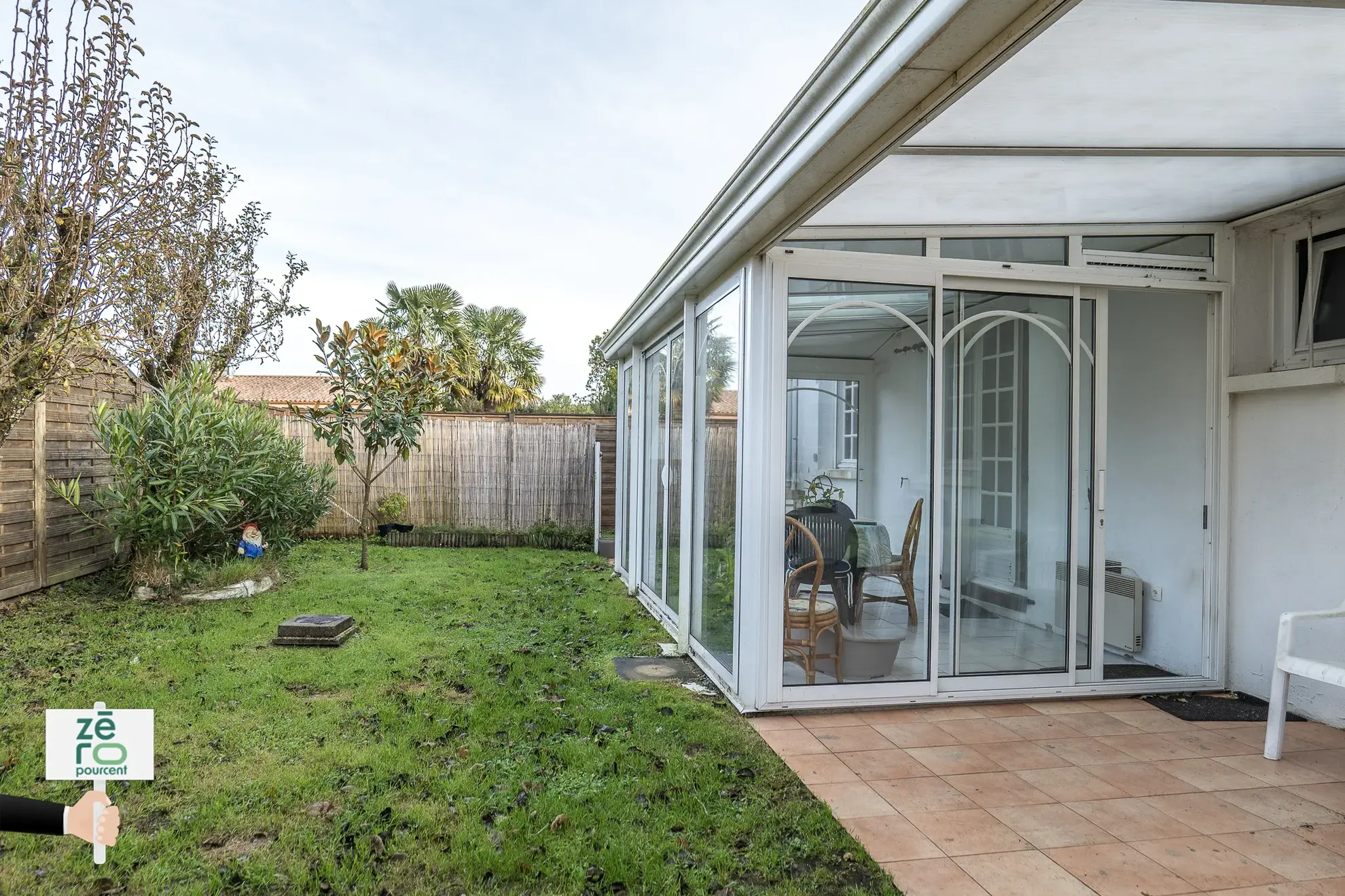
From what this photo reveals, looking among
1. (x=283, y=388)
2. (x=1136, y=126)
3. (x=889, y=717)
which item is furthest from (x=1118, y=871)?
(x=283, y=388)

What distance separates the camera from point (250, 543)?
7281mm

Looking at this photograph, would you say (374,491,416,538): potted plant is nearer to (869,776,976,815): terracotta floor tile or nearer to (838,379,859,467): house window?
(838,379,859,467): house window

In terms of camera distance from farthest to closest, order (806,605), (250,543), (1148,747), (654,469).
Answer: (250,543) → (654,469) → (806,605) → (1148,747)

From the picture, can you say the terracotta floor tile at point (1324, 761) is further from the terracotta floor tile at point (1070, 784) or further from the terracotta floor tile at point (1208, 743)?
the terracotta floor tile at point (1070, 784)

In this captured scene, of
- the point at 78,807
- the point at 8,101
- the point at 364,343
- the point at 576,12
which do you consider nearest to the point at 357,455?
the point at 364,343

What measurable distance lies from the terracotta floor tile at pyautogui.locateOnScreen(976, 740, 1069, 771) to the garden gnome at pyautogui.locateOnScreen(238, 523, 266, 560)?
21.0ft

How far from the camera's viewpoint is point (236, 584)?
6934mm

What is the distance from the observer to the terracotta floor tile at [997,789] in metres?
3.10

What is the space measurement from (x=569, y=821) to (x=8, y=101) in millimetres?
4265

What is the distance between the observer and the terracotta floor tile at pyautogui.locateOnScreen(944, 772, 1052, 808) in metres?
3.10

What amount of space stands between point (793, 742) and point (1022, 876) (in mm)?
1282

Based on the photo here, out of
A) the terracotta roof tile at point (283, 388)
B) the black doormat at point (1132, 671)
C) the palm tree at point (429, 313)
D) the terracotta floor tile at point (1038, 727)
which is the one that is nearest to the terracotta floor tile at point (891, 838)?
the terracotta floor tile at point (1038, 727)

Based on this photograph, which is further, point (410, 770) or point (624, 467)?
point (624, 467)

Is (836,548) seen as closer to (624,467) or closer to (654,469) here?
(654,469)
